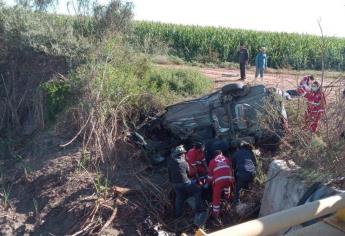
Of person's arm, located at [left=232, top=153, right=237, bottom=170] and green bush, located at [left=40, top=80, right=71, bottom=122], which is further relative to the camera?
green bush, located at [left=40, top=80, right=71, bottom=122]

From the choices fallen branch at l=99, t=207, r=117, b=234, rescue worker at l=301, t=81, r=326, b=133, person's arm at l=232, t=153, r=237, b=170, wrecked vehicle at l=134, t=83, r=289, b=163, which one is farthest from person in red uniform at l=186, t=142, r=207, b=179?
rescue worker at l=301, t=81, r=326, b=133

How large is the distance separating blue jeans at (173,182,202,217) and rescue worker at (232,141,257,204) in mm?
750

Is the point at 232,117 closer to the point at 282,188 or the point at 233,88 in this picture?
the point at 233,88

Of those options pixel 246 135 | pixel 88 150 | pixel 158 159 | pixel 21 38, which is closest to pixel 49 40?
pixel 21 38

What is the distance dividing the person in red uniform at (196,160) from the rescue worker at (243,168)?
84 cm

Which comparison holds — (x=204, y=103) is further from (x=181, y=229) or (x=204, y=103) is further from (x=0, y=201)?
(x=0, y=201)

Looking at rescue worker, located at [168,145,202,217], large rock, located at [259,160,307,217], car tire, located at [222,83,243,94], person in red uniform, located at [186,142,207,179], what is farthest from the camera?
car tire, located at [222,83,243,94]

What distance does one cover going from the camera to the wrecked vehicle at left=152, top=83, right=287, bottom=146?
1071 centimetres

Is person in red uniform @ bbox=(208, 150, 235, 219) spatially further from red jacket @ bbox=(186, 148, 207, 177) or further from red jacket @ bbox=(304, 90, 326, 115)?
red jacket @ bbox=(304, 90, 326, 115)

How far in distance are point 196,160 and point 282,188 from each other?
2.69 m

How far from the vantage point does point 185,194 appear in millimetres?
10438

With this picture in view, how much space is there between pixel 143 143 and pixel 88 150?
1.35 metres

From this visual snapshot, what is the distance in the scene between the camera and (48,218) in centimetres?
1085

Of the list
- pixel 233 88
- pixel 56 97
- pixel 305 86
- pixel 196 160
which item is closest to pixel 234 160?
pixel 196 160
